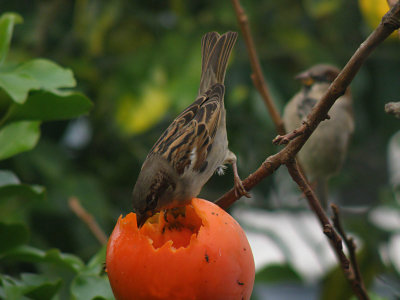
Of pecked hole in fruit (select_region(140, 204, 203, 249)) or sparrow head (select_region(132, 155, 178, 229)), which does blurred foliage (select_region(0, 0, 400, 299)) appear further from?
pecked hole in fruit (select_region(140, 204, 203, 249))

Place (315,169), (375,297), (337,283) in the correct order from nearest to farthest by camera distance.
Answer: (375,297) → (315,169) → (337,283)

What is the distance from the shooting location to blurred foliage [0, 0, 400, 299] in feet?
8.58

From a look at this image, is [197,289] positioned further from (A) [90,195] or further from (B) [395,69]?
(B) [395,69]

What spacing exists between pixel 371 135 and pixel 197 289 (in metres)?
2.62

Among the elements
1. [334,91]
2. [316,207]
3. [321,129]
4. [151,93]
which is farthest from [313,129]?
[151,93]

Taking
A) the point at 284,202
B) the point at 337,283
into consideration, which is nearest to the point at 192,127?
the point at 337,283

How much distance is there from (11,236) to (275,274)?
1.01 m

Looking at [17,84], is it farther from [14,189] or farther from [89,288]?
[89,288]

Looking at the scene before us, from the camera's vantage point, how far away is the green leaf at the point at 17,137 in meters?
1.41

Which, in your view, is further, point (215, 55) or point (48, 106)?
point (215, 55)

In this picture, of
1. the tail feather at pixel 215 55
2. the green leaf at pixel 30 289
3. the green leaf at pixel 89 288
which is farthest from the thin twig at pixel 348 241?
the tail feather at pixel 215 55

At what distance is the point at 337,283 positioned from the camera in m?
2.88

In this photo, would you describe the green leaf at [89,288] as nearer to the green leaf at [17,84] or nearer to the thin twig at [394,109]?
the green leaf at [17,84]

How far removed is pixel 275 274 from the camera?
6.82ft
